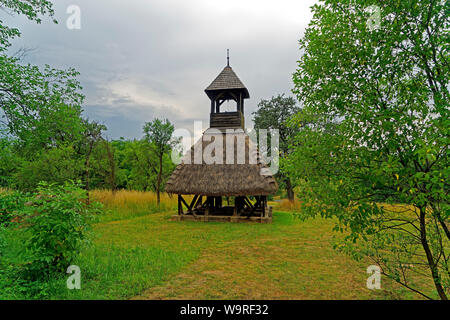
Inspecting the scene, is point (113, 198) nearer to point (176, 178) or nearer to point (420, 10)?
point (176, 178)

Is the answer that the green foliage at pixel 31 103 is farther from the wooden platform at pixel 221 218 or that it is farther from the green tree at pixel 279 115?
the green tree at pixel 279 115

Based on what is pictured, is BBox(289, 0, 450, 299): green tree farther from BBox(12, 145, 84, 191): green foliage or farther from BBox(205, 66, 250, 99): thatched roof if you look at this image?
BBox(12, 145, 84, 191): green foliage

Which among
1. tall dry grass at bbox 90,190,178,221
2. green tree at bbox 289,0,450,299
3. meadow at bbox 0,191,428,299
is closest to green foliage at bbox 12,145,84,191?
tall dry grass at bbox 90,190,178,221

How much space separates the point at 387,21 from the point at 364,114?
128cm

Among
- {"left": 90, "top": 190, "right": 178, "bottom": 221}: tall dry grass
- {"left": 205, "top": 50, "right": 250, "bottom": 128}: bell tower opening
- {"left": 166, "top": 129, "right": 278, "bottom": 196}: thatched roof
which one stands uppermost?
{"left": 205, "top": 50, "right": 250, "bottom": 128}: bell tower opening

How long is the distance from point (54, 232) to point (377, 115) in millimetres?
5718

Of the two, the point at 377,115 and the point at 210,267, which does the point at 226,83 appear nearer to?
the point at 210,267

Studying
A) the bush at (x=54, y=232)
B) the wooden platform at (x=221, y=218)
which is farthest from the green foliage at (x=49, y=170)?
the bush at (x=54, y=232)

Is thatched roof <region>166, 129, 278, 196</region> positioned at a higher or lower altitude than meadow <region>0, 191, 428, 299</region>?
higher

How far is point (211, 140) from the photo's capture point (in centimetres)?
1397

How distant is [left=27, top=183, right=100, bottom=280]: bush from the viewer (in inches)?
167

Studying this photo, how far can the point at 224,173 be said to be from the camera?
1253 centimetres

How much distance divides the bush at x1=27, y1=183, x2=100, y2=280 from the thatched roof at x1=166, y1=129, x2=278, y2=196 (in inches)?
294

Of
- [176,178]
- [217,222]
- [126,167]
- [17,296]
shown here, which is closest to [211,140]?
[176,178]
